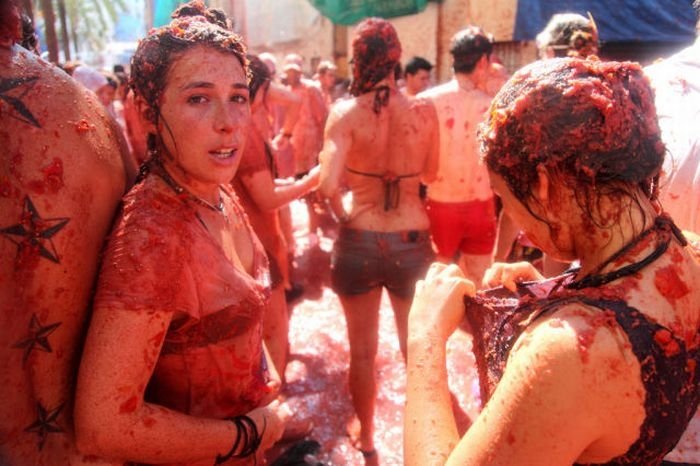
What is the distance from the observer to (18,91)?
4.45 ft

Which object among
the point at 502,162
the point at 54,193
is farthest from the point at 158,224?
the point at 502,162

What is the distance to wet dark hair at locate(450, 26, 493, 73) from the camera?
15.2 ft

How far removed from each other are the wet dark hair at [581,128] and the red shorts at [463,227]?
11.2ft

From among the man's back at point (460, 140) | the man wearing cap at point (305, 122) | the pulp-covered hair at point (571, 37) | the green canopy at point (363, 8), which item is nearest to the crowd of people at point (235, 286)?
the pulp-covered hair at point (571, 37)

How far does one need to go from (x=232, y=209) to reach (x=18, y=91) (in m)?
0.89

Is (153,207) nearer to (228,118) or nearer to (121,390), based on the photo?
(228,118)

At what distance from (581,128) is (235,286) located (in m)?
1.11

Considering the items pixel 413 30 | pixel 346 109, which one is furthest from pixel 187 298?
pixel 413 30

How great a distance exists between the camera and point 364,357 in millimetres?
3580

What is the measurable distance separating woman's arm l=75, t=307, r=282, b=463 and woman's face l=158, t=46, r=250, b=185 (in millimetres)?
540

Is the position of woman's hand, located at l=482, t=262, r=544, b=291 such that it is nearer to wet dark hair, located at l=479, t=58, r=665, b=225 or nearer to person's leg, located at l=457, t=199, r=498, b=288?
wet dark hair, located at l=479, t=58, r=665, b=225

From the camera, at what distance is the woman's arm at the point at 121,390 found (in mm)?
1428

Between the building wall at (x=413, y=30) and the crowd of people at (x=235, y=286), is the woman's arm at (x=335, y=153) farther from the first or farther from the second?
the building wall at (x=413, y=30)

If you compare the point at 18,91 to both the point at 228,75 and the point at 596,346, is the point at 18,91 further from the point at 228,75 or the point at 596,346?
the point at 596,346
